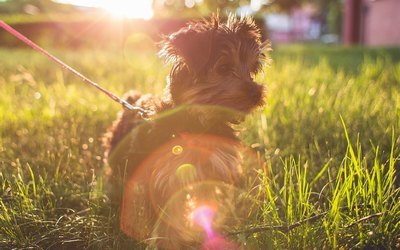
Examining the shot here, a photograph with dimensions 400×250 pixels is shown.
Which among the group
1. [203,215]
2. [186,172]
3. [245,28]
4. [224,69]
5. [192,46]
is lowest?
[203,215]

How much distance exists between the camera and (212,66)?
12.0 ft

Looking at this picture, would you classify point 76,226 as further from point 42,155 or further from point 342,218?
point 342,218

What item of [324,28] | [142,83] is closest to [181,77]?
[142,83]

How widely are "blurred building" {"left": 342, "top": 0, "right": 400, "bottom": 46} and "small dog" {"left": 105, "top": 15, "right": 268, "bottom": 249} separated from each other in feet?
81.3

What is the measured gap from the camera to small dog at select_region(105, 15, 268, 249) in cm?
352

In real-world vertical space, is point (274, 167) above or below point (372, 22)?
below

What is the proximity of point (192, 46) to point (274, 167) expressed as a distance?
1.39 meters

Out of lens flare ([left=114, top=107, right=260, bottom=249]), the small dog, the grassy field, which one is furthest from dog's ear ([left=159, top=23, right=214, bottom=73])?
the grassy field

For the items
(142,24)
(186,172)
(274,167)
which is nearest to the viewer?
(186,172)

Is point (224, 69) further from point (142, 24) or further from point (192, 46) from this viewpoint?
point (142, 24)

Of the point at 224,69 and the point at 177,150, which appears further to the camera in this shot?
the point at 224,69

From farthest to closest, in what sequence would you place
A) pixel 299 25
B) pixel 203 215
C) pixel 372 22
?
pixel 299 25 < pixel 372 22 < pixel 203 215

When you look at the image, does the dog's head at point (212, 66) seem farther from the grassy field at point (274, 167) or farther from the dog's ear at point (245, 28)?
the grassy field at point (274, 167)

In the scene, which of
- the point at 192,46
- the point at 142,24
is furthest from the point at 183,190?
the point at 142,24
